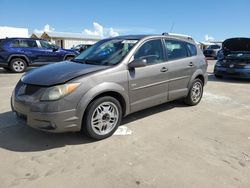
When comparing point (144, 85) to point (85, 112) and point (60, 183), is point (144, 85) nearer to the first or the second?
point (85, 112)

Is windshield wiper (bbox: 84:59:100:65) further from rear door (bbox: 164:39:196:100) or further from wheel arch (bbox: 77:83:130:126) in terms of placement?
rear door (bbox: 164:39:196:100)

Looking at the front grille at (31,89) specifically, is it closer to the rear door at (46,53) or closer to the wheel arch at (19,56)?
the wheel arch at (19,56)

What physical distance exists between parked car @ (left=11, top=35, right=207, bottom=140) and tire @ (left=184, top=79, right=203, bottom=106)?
258mm

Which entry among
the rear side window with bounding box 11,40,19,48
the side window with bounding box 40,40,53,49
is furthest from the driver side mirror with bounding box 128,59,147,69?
the side window with bounding box 40,40,53,49

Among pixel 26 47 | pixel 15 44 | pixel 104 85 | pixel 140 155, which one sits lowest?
pixel 140 155

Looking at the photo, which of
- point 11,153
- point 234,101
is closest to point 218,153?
point 11,153

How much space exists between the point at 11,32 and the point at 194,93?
129 ft

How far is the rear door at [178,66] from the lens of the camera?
510cm

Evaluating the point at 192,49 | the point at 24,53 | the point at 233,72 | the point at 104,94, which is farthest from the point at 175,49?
the point at 24,53

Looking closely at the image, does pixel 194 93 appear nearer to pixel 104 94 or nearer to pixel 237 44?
pixel 104 94

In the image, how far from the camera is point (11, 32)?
39125 mm

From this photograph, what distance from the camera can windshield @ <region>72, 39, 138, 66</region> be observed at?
438 centimetres

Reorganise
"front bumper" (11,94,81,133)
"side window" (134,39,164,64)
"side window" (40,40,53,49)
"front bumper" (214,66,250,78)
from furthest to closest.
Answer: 1. "side window" (40,40,53,49)
2. "front bumper" (214,66,250,78)
3. "side window" (134,39,164,64)
4. "front bumper" (11,94,81,133)

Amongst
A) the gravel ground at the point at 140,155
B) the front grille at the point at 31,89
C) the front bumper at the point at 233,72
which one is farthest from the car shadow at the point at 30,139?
the front bumper at the point at 233,72
